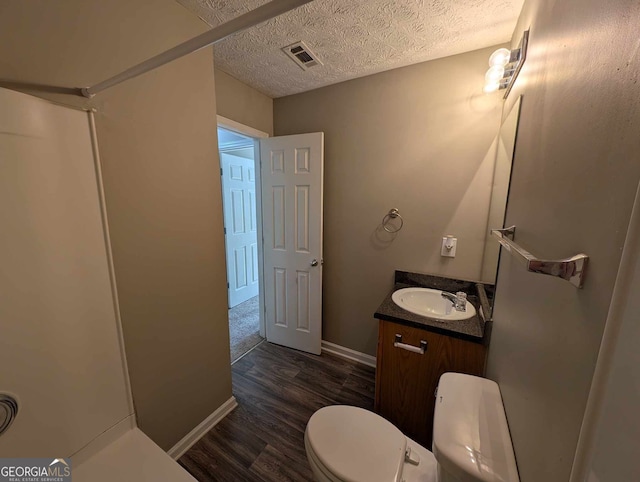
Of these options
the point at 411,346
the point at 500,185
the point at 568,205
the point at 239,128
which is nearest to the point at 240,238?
the point at 239,128

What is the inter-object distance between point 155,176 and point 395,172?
1.53 metres

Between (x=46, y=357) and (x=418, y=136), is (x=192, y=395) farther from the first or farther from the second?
(x=418, y=136)

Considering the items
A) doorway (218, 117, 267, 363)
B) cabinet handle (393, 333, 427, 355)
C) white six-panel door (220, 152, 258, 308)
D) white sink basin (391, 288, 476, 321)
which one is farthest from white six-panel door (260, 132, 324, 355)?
white six-panel door (220, 152, 258, 308)

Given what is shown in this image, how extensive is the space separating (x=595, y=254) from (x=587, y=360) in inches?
6.9

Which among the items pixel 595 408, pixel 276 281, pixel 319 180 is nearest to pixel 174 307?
pixel 276 281

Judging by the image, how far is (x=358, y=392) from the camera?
1846 millimetres

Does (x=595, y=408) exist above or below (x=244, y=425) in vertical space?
above

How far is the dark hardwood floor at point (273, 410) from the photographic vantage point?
133 centimetres

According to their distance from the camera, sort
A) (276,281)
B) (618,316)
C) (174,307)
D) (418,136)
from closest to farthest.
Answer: (618,316)
(174,307)
(418,136)
(276,281)

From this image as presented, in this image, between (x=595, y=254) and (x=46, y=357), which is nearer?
(x=595, y=254)

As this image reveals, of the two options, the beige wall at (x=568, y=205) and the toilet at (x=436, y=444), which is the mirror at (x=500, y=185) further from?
the toilet at (x=436, y=444)

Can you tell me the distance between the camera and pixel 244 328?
2762 millimetres

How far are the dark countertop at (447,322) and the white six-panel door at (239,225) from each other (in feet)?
7.08

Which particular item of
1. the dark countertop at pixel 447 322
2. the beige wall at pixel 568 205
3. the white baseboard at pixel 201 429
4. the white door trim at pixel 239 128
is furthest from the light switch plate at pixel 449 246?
the white baseboard at pixel 201 429
